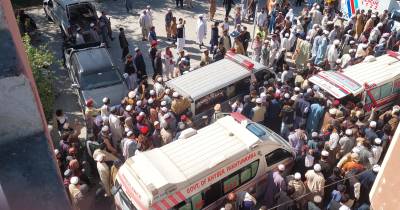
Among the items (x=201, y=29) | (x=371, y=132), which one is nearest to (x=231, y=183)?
(x=371, y=132)

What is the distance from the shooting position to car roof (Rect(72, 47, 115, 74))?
12.0 metres

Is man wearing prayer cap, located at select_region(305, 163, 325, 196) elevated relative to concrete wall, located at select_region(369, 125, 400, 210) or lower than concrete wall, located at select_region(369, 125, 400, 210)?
lower

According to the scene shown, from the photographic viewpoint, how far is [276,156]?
827 centimetres

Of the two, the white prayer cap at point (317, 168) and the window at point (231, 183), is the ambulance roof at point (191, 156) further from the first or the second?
the white prayer cap at point (317, 168)

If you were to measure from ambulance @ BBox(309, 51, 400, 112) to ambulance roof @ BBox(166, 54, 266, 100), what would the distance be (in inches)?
79.8

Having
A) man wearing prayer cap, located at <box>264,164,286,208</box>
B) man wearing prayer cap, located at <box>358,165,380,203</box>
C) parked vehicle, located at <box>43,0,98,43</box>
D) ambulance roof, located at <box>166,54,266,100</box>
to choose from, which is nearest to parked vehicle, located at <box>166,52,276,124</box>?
ambulance roof, located at <box>166,54,266,100</box>

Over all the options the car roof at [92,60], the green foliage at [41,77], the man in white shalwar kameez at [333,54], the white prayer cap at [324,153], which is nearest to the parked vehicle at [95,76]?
the car roof at [92,60]

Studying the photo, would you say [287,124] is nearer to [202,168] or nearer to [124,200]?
[202,168]

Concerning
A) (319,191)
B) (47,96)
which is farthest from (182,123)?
(47,96)

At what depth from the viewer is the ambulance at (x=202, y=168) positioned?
6.74 m

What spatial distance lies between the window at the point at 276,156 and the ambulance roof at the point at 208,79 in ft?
8.70

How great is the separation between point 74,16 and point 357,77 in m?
10.8

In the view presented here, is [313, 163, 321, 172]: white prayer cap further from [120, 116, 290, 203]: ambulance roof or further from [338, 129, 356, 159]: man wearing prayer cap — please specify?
[338, 129, 356, 159]: man wearing prayer cap

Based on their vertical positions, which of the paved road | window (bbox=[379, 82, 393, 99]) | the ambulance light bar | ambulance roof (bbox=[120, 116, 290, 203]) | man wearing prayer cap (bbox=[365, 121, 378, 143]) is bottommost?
the paved road
